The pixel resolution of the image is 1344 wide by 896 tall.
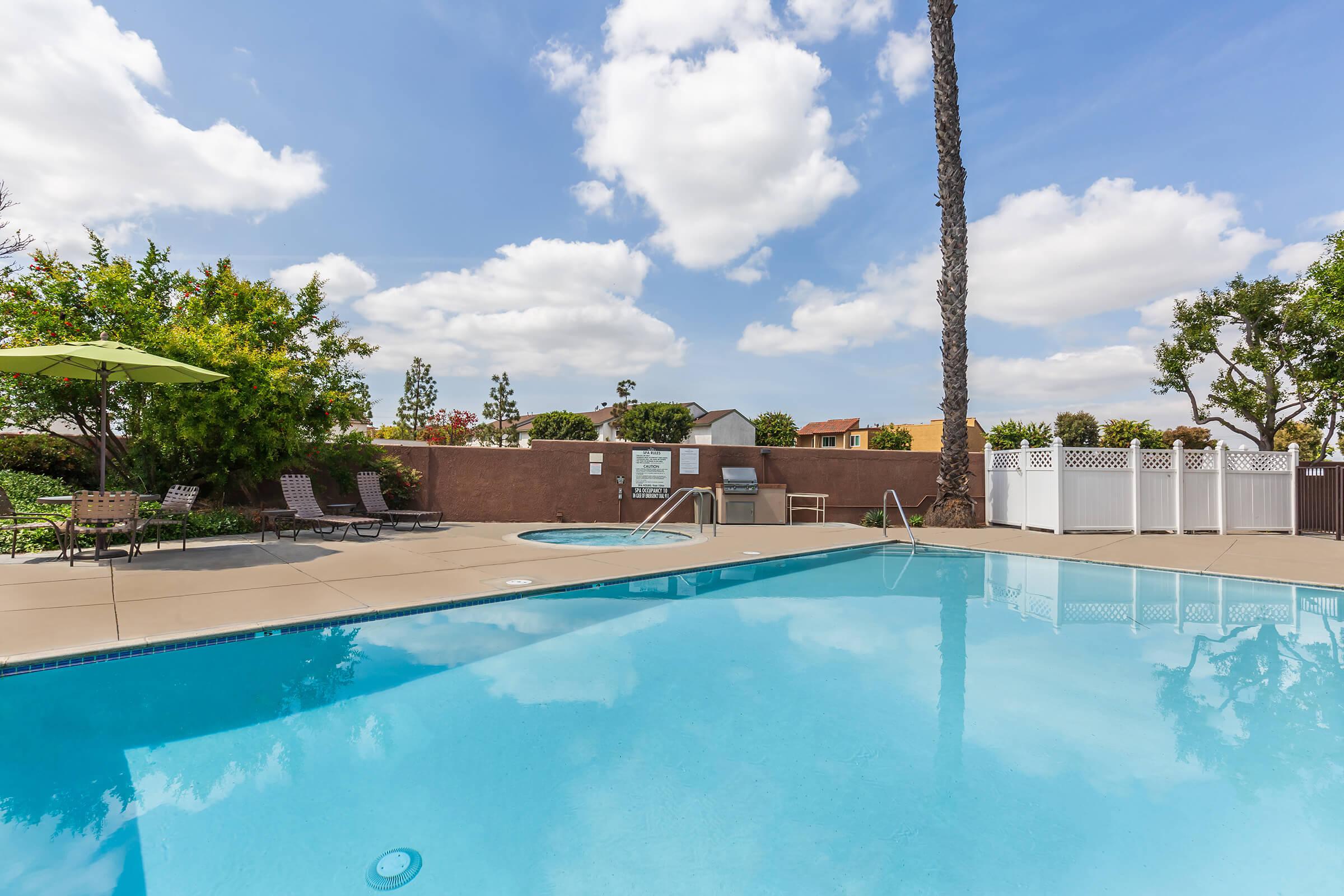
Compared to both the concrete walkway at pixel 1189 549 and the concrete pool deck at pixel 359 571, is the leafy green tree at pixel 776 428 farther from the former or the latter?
the concrete pool deck at pixel 359 571

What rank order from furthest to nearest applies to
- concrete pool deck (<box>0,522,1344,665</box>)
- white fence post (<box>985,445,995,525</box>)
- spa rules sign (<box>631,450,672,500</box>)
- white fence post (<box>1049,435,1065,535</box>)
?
white fence post (<box>985,445,995,525</box>), spa rules sign (<box>631,450,672,500</box>), white fence post (<box>1049,435,1065,535</box>), concrete pool deck (<box>0,522,1344,665</box>)

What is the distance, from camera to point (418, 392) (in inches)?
2680

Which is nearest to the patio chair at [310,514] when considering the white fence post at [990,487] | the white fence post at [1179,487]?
the white fence post at [990,487]

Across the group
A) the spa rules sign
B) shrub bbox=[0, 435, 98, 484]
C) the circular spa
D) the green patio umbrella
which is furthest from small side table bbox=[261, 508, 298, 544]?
the spa rules sign

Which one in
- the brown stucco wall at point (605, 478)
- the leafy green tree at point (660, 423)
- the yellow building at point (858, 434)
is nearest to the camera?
the brown stucco wall at point (605, 478)

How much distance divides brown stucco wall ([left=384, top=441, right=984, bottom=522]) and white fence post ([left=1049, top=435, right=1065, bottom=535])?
2550mm

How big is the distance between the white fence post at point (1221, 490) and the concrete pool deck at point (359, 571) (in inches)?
34.6

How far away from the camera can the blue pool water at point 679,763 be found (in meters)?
2.38

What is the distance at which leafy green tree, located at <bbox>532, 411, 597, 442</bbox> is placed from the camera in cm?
5300

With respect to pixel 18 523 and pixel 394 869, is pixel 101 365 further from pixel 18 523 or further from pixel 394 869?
pixel 394 869

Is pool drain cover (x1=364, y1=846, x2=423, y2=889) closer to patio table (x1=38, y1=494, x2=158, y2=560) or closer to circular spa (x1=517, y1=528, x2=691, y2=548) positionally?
patio table (x1=38, y1=494, x2=158, y2=560)

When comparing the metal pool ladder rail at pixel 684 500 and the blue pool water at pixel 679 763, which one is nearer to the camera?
the blue pool water at pixel 679 763

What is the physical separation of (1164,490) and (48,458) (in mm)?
21470

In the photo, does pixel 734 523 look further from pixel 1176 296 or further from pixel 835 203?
pixel 1176 296
